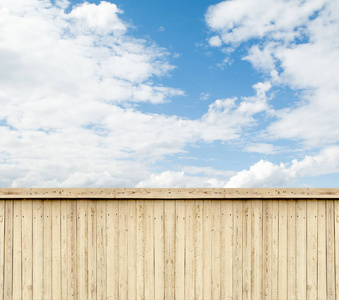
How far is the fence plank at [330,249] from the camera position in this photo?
15.4 feet

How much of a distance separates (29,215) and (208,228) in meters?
2.99

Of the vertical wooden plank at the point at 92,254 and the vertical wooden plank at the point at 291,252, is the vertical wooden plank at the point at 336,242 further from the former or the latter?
the vertical wooden plank at the point at 92,254

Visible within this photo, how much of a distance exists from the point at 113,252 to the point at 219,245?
173cm

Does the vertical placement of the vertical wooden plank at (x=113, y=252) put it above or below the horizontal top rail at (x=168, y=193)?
below

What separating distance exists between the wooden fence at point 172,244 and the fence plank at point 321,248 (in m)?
0.02

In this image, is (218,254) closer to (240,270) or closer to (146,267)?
(240,270)

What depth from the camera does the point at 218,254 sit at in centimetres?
458

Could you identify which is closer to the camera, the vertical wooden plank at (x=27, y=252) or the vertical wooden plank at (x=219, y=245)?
the vertical wooden plank at (x=219, y=245)

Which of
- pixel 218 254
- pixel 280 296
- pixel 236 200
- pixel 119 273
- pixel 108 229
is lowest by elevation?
pixel 280 296

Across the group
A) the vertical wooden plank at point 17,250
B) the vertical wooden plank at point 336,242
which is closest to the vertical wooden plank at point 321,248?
→ the vertical wooden plank at point 336,242

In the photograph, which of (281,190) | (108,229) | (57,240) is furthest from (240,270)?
(57,240)

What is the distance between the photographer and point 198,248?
180 inches

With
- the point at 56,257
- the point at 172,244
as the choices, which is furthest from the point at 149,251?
the point at 56,257

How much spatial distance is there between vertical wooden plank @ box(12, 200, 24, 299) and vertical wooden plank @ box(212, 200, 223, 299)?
3.20 metres
